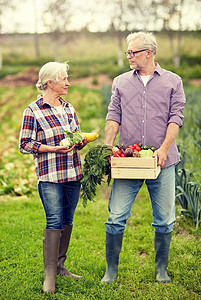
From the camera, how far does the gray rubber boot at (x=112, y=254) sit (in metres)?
2.80

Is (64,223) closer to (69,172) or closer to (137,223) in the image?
(69,172)

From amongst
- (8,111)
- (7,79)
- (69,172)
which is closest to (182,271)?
(69,172)

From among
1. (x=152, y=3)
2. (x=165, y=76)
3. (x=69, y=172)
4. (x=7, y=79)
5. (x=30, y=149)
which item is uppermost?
(x=152, y=3)

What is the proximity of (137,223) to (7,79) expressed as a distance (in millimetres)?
21425

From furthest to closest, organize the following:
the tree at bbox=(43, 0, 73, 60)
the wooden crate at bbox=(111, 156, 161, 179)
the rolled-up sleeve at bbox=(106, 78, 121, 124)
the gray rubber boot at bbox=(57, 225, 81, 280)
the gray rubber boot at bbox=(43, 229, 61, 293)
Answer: the tree at bbox=(43, 0, 73, 60), the gray rubber boot at bbox=(57, 225, 81, 280), the rolled-up sleeve at bbox=(106, 78, 121, 124), the gray rubber boot at bbox=(43, 229, 61, 293), the wooden crate at bbox=(111, 156, 161, 179)

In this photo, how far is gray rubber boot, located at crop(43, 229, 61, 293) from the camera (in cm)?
273

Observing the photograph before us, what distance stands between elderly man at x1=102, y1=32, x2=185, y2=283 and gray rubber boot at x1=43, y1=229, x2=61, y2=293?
38 centimetres

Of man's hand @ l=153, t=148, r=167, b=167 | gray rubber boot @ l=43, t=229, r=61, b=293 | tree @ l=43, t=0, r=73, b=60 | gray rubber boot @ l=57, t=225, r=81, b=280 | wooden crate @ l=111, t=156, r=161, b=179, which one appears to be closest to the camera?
wooden crate @ l=111, t=156, r=161, b=179

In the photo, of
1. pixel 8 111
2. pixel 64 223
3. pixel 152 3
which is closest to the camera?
pixel 64 223

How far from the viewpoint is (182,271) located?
9.92 ft

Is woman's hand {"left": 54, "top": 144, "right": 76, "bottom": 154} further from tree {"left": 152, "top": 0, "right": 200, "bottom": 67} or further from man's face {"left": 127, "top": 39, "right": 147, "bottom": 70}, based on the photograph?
tree {"left": 152, "top": 0, "right": 200, "bottom": 67}

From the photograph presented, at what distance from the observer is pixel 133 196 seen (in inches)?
110

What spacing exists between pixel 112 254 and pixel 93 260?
0.46 meters

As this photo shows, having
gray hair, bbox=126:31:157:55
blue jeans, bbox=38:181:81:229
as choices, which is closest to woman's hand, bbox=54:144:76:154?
blue jeans, bbox=38:181:81:229
